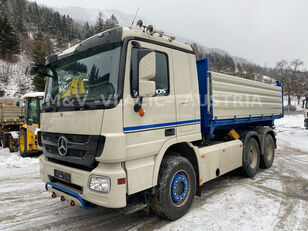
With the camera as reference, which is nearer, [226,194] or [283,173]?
[226,194]

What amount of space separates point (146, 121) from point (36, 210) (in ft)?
9.47

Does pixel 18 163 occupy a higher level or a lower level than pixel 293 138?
higher

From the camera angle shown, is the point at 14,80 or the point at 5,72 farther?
the point at 5,72

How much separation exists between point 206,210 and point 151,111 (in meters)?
2.16

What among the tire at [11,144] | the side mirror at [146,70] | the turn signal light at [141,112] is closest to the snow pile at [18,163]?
the tire at [11,144]

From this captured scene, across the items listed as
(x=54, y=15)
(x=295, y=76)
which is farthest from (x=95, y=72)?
(x=54, y=15)

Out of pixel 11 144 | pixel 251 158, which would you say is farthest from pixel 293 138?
pixel 11 144

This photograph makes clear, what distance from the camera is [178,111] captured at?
382 centimetres

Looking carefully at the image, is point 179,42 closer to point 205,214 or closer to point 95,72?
point 95,72

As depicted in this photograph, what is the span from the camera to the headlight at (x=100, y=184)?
2.87 m

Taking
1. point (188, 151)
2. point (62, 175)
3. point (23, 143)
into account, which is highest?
point (188, 151)

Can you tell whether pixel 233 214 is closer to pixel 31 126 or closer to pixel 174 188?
pixel 174 188

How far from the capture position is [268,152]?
711 cm

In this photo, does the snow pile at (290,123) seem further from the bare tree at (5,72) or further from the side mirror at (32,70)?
the bare tree at (5,72)
